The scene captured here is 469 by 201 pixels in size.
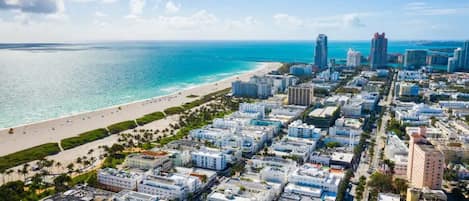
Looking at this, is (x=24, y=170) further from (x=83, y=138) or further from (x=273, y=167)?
(x=273, y=167)

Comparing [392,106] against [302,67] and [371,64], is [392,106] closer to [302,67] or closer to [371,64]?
[302,67]

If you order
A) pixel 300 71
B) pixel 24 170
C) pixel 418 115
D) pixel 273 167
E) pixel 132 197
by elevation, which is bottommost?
pixel 24 170

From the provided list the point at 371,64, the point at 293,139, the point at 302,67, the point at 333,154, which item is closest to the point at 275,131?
the point at 293,139

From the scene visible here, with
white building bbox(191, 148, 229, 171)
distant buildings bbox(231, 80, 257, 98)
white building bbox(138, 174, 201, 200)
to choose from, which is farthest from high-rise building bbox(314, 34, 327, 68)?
white building bbox(138, 174, 201, 200)

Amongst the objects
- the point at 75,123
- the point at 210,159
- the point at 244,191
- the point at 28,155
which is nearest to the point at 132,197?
the point at 244,191

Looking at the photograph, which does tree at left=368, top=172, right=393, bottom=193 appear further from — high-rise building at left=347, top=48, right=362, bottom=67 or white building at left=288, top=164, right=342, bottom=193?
high-rise building at left=347, top=48, right=362, bottom=67
